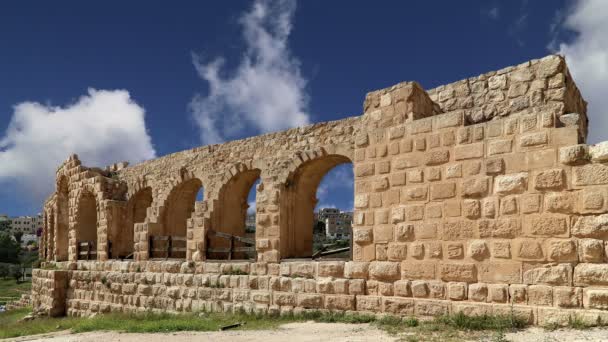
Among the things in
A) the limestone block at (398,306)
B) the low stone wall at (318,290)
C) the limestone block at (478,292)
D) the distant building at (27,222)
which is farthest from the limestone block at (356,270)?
the distant building at (27,222)

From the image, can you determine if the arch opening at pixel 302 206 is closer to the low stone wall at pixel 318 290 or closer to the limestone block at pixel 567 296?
the low stone wall at pixel 318 290

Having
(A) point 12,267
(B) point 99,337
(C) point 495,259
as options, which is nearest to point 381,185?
(C) point 495,259

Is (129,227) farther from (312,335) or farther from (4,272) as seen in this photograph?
(4,272)

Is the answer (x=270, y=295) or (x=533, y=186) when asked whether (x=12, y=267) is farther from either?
(x=533, y=186)

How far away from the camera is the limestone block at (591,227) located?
615 centimetres

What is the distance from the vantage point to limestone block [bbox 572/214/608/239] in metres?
6.15

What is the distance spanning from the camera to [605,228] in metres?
6.13

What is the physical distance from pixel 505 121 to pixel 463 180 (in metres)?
0.96

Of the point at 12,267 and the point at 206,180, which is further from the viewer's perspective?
the point at 12,267

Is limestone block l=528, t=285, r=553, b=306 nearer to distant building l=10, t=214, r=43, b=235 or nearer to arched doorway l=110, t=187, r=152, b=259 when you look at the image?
arched doorway l=110, t=187, r=152, b=259

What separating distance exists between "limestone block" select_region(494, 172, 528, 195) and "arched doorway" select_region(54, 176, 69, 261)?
1562cm

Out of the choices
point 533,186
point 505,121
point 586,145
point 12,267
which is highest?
point 505,121

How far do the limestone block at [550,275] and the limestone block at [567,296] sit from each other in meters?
0.08

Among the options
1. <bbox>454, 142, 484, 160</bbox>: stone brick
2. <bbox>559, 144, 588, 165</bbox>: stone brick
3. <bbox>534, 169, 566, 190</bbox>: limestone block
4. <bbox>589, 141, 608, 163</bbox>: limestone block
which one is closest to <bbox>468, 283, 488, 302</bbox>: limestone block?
<bbox>534, 169, 566, 190</bbox>: limestone block
